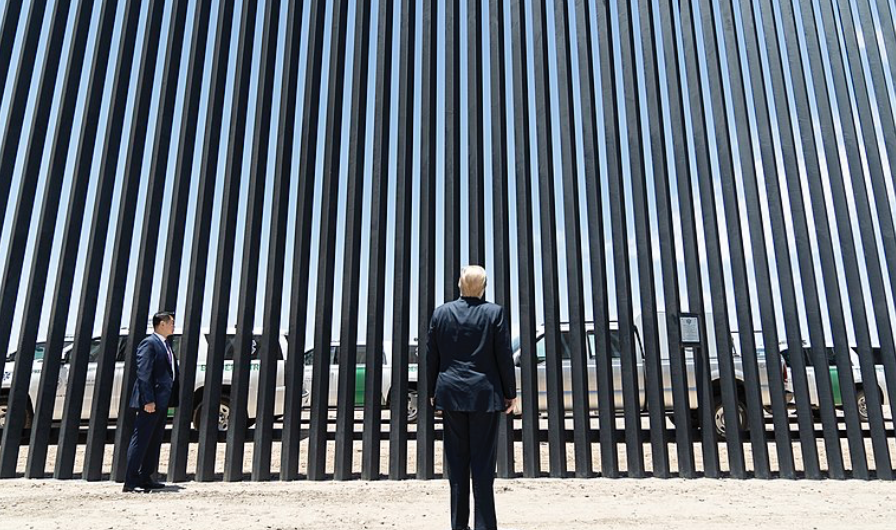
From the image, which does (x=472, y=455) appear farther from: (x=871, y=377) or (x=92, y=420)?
(x=871, y=377)

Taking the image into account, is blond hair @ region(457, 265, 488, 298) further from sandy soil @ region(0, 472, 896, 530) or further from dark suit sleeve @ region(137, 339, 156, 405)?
dark suit sleeve @ region(137, 339, 156, 405)

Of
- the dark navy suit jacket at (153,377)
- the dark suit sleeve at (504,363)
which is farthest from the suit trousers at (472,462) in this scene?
the dark navy suit jacket at (153,377)

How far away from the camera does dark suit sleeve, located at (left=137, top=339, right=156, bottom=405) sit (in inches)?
181

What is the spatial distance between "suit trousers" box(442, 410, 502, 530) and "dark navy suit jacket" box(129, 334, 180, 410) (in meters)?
2.45

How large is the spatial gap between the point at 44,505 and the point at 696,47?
645 cm

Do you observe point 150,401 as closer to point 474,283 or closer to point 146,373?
point 146,373

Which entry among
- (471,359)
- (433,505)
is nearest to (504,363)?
(471,359)

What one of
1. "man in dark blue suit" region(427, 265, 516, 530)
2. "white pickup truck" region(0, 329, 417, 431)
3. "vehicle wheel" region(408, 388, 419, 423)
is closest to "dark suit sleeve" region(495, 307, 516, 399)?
"man in dark blue suit" region(427, 265, 516, 530)

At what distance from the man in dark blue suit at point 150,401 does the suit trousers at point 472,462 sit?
2.46 meters

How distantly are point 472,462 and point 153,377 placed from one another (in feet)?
8.81

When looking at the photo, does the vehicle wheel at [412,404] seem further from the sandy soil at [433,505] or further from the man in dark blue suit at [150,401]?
the man in dark blue suit at [150,401]

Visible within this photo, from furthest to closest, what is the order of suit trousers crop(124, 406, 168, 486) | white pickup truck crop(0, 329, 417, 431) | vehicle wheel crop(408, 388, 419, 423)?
vehicle wheel crop(408, 388, 419, 423) → white pickup truck crop(0, 329, 417, 431) → suit trousers crop(124, 406, 168, 486)

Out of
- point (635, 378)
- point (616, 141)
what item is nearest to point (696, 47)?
point (616, 141)

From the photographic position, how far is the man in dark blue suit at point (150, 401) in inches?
181
